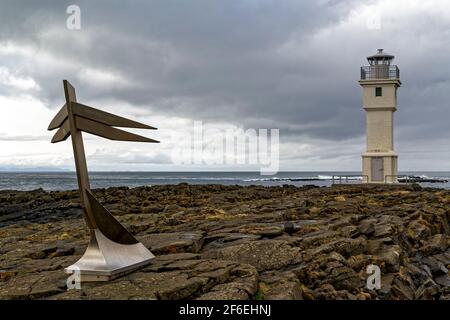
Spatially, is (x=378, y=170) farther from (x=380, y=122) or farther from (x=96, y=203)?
(x=96, y=203)

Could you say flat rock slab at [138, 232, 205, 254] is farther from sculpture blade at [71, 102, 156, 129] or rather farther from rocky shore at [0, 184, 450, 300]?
sculpture blade at [71, 102, 156, 129]

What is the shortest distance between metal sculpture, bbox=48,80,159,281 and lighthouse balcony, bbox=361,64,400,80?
97.3 feet

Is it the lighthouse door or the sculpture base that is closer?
the sculpture base

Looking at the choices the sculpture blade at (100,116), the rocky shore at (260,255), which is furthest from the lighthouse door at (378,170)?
the sculpture blade at (100,116)

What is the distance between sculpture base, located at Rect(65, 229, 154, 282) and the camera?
7.57m

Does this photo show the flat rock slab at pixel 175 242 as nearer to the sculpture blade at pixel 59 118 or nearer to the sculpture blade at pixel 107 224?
the sculpture blade at pixel 107 224

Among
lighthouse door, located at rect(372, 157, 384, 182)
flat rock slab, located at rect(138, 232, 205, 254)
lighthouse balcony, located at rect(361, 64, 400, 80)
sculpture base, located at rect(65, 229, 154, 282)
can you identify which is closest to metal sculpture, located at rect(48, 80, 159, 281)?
sculpture base, located at rect(65, 229, 154, 282)

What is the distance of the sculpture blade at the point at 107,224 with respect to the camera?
826 cm

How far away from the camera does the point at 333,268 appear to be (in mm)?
8781

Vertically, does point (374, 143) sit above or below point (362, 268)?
above

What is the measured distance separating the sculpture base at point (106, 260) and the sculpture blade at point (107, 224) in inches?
3.6
